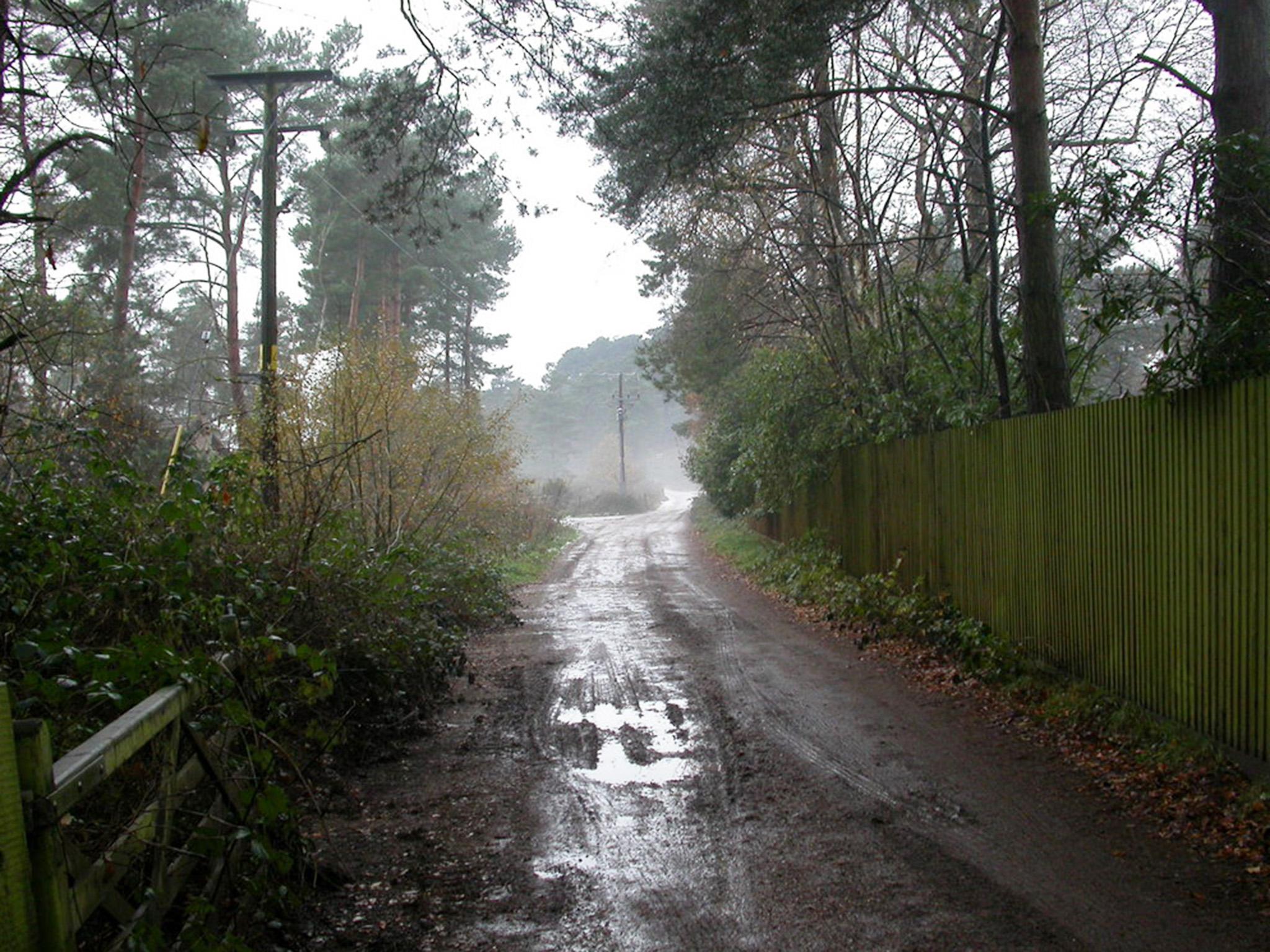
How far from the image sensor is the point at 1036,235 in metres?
9.12

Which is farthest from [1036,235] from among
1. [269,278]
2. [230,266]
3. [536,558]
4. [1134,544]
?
[230,266]

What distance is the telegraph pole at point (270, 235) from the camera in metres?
11.0

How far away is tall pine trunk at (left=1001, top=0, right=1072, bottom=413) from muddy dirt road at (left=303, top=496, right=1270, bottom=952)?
3.19 metres

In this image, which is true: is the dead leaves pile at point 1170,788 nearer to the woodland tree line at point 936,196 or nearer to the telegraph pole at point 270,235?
the woodland tree line at point 936,196

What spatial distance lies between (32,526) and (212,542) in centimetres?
134

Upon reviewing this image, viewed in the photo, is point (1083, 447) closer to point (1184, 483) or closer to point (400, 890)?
point (1184, 483)

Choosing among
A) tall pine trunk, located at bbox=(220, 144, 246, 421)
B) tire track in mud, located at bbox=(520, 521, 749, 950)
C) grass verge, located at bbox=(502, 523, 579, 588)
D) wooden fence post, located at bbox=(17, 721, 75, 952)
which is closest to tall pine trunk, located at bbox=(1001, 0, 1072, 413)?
tire track in mud, located at bbox=(520, 521, 749, 950)

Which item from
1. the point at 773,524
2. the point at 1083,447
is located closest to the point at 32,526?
the point at 1083,447

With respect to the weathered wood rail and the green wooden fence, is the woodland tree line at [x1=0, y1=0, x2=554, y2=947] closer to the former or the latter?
the weathered wood rail

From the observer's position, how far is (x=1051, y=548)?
7910mm

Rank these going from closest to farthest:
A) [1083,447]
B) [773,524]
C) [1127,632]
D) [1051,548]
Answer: [1127,632] → [1083,447] → [1051,548] → [773,524]

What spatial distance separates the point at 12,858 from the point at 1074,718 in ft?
20.7

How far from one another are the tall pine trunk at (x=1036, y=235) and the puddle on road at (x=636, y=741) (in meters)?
4.53

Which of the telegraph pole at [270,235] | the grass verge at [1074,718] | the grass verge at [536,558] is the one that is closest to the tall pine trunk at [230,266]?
the grass verge at [536,558]
